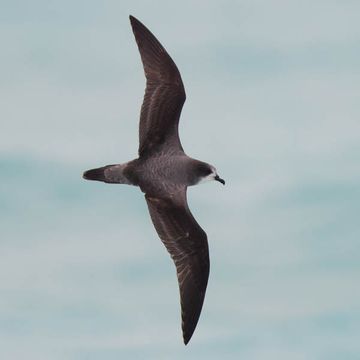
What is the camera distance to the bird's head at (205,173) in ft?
62.4

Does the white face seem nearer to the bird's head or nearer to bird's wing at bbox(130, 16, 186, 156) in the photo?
the bird's head

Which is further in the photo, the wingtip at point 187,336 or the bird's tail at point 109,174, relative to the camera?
the bird's tail at point 109,174

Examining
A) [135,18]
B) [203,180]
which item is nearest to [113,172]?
[203,180]

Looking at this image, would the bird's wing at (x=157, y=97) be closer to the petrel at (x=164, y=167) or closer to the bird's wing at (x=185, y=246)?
the petrel at (x=164, y=167)

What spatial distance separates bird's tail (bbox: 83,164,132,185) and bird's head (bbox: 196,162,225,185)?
1431 mm

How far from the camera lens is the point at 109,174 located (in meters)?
19.2

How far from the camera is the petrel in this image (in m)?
19.0

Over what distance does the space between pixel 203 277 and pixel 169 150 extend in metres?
2.76

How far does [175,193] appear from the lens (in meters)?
19.1

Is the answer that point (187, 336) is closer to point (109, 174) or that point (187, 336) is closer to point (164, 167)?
point (164, 167)

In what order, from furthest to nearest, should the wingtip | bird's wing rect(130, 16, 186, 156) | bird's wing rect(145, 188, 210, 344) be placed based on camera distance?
1. bird's wing rect(145, 188, 210, 344)
2. bird's wing rect(130, 16, 186, 156)
3. the wingtip

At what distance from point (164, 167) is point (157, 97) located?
1.45 metres

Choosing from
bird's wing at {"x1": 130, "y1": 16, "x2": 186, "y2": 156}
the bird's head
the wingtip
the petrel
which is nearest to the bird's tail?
the petrel

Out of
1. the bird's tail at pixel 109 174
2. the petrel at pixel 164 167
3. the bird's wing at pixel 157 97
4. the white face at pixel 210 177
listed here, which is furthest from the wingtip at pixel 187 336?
the bird's wing at pixel 157 97
